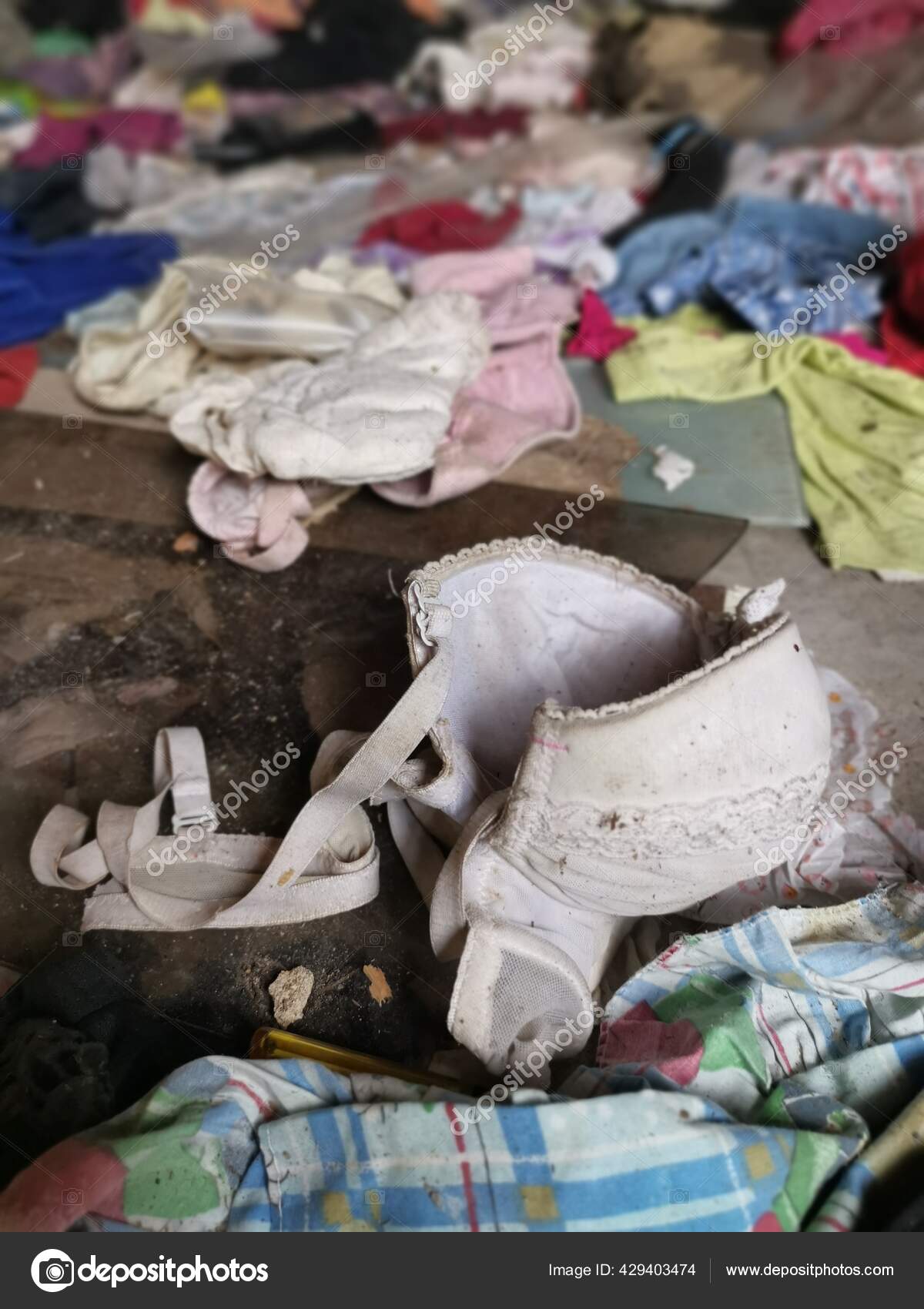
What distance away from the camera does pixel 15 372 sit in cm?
230

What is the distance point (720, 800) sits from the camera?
116 cm

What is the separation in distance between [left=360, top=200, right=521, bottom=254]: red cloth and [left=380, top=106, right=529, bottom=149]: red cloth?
610 mm

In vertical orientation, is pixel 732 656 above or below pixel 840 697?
above

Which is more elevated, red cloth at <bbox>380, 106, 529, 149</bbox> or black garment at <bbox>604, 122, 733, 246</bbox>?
black garment at <bbox>604, 122, 733, 246</bbox>

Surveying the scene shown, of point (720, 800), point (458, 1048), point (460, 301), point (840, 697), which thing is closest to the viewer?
point (720, 800)

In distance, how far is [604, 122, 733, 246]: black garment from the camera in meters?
2.70

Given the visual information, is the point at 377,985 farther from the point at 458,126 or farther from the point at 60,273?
the point at 458,126

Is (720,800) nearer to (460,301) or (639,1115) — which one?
(639,1115)

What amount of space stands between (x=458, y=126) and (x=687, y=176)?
2.62 ft

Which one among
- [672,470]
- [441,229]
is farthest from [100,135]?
[672,470]

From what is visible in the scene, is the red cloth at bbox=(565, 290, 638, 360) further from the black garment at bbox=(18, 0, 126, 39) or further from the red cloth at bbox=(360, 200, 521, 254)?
the black garment at bbox=(18, 0, 126, 39)

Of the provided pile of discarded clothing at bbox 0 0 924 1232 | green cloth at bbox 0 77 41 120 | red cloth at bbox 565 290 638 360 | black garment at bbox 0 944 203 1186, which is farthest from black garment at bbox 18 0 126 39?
black garment at bbox 0 944 203 1186
